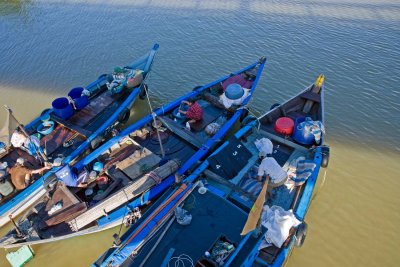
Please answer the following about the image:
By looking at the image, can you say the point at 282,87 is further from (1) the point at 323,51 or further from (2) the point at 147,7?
(2) the point at 147,7

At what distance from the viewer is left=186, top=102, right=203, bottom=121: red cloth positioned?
11523 mm

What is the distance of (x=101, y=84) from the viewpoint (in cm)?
1364

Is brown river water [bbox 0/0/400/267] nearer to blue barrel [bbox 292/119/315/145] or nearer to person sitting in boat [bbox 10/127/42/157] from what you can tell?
blue barrel [bbox 292/119/315/145]

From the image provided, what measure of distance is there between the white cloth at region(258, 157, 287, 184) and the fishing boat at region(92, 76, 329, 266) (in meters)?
0.03

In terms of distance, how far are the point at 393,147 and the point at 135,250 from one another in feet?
34.4

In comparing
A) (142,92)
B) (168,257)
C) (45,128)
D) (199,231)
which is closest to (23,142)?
(45,128)

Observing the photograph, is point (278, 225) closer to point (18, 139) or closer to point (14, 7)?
point (18, 139)

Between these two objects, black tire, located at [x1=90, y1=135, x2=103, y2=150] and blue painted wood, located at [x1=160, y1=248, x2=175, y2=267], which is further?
black tire, located at [x1=90, y1=135, x2=103, y2=150]

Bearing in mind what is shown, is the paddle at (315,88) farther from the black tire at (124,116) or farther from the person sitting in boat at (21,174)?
the person sitting in boat at (21,174)

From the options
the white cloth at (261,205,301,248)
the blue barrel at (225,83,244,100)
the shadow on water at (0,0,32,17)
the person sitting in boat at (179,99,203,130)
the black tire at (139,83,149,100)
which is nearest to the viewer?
the white cloth at (261,205,301,248)

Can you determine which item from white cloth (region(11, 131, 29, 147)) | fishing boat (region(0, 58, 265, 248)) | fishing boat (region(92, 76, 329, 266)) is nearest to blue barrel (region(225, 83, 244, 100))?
fishing boat (region(0, 58, 265, 248))

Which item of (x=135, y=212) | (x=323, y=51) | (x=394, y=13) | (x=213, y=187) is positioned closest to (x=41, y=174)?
(x=135, y=212)

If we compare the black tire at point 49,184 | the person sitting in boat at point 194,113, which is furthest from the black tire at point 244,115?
the black tire at point 49,184

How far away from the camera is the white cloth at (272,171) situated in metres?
9.07
